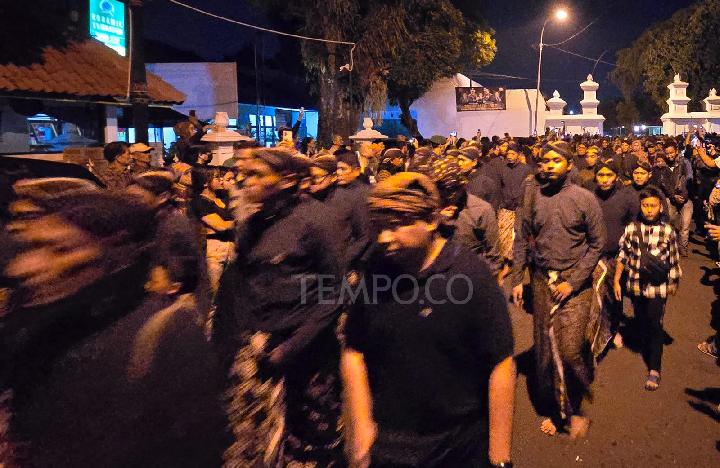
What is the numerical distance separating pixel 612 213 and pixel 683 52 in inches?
1616

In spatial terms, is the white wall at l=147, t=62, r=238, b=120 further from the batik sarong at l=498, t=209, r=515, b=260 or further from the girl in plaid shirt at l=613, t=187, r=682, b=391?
the girl in plaid shirt at l=613, t=187, r=682, b=391

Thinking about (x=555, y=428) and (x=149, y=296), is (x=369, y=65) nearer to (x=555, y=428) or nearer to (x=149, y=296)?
(x=555, y=428)

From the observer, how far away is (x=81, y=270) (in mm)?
2062

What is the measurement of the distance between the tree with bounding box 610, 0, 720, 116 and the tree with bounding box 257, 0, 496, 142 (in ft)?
73.9

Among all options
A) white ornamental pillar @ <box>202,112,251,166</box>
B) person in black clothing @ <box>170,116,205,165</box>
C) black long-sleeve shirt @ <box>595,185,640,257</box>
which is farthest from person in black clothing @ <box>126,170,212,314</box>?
person in black clothing @ <box>170,116,205,165</box>

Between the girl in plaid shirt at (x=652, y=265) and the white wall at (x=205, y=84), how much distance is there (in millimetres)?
19789

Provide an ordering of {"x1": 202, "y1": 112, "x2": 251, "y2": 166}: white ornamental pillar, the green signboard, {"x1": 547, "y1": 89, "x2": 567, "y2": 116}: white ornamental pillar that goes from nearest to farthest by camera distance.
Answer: {"x1": 202, "y1": 112, "x2": 251, "y2": 166}: white ornamental pillar < the green signboard < {"x1": 547, "y1": 89, "x2": 567, "y2": 116}: white ornamental pillar

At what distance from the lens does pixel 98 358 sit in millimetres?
1979

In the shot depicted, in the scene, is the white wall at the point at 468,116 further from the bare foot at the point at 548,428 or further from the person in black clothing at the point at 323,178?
the bare foot at the point at 548,428

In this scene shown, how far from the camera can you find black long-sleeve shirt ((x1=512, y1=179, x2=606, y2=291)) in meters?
4.72

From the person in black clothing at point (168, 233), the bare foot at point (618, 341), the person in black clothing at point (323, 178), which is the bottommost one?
the bare foot at point (618, 341)

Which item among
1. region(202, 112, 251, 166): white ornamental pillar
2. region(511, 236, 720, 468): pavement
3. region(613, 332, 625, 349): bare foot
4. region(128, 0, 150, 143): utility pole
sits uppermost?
region(128, 0, 150, 143): utility pole

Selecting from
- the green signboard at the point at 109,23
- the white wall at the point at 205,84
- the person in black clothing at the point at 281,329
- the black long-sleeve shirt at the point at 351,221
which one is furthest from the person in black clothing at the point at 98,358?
the white wall at the point at 205,84

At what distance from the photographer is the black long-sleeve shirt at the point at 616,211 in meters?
6.41
